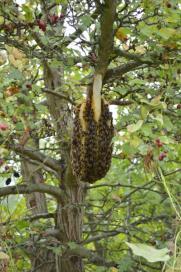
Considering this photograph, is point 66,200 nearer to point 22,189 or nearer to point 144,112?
point 22,189

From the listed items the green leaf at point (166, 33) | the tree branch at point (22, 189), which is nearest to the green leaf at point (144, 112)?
the green leaf at point (166, 33)

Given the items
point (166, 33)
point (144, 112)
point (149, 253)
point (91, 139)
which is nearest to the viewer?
point (149, 253)

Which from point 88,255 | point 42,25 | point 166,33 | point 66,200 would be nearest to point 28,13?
point 42,25

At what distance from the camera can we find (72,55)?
2.60 meters

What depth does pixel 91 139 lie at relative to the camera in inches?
77.3

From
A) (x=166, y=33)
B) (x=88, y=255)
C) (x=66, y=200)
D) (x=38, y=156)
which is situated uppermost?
(x=166, y=33)

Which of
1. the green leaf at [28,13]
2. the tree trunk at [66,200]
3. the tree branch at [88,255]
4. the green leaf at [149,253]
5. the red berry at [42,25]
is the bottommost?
the tree branch at [88,255]

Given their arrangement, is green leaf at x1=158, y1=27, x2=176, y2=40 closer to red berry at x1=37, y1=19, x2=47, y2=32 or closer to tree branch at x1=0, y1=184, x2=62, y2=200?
red berry at x1=37, y1=19, x2=47, y2=32

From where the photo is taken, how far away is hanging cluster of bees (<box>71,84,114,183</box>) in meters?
1.97

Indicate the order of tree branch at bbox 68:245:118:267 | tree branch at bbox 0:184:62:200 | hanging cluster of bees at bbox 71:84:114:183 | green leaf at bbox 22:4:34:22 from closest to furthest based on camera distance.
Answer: hanging cluster of bees at bbox 71:84:114:183, green leaf at bbox 22:4:34:22, tree branch at bbox 0:184:62:200, tree branch at bbox 68:245:118:267

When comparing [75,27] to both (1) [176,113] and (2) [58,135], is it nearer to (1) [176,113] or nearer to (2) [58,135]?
(1) [176,113]

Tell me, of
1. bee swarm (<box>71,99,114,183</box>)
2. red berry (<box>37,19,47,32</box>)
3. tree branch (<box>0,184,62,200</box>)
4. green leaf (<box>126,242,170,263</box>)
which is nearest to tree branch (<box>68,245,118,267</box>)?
tree branch (<box>0,184,62,200</box>)

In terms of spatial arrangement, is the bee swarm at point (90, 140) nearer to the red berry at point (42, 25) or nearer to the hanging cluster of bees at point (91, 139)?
the hanging cluster of bees at point (91, 139)

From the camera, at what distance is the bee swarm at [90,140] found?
1.97 meters
